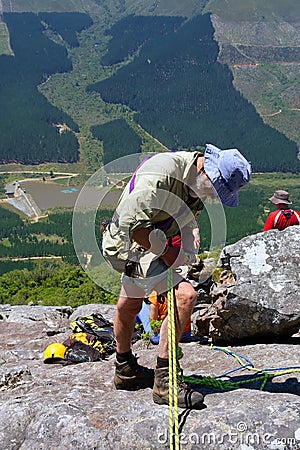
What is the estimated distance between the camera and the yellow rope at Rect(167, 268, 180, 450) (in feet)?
14.8

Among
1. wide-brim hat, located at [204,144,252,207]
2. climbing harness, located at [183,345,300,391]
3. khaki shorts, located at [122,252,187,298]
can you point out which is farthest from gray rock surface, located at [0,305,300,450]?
wide-brim hat, located at [204,144,252,207]

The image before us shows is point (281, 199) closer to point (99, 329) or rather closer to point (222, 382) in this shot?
point (99, 329)

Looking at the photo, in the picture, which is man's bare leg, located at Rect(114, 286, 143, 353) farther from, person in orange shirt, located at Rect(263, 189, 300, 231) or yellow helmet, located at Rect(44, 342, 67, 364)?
person in orange shirt, located at Rect(263, 189, 300, 231)

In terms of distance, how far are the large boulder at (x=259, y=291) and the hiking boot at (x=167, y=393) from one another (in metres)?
2.23

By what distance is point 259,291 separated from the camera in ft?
23.8

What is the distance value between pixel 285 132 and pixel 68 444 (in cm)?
20119

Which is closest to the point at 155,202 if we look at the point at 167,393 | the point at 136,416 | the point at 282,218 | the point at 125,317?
the point at 125,317

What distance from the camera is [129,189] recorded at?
16.7 ft

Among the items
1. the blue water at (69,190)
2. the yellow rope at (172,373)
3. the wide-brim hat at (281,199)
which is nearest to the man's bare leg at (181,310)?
Result: the yellow rope at (172,373)

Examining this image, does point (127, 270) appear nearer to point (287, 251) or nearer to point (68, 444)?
point (68, 444)

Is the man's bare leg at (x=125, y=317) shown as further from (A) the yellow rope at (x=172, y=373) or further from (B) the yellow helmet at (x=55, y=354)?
(B) the yellow helmet at (x=55, y=354)

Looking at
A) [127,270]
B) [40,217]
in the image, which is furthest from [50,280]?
[40,217]

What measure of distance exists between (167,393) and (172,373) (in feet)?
0.85

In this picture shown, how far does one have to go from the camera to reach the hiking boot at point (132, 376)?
5719 millimetres
